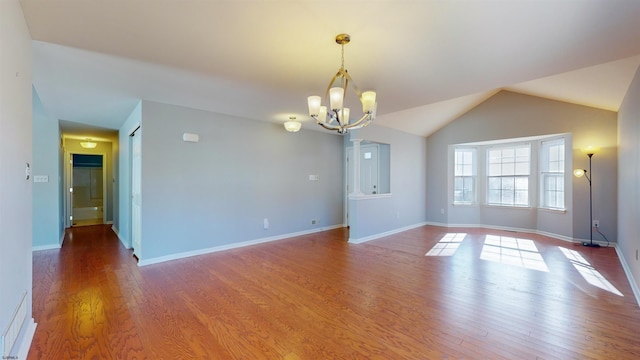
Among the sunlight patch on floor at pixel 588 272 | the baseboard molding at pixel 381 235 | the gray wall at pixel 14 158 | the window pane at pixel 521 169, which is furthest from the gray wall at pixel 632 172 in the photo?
the gray wall at pixel 14 158

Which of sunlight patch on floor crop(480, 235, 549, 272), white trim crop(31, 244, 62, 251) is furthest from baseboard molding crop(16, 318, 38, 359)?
sunlight patch on floor crop(480, 235, 549, 272)

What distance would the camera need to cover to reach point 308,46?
8.04 ft

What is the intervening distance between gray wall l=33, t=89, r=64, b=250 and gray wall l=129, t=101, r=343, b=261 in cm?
264

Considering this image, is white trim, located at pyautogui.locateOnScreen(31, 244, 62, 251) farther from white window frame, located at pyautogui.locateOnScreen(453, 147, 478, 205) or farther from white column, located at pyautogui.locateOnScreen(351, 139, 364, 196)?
white window frame, located at pyautogui.locateOnScreen(453, 147, 478, 205)

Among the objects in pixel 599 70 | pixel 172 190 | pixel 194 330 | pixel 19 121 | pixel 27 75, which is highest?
pixel 599 70

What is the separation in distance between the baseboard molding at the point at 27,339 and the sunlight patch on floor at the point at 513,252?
5232 mm

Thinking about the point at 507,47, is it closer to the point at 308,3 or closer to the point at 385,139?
the point at 308,3

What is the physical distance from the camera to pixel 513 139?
627cm

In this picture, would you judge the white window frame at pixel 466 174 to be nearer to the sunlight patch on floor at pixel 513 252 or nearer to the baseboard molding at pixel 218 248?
the sunlight patch on floor at pixel 513 252

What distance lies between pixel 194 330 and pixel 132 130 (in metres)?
3.89

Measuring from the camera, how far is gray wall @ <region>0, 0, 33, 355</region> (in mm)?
1582

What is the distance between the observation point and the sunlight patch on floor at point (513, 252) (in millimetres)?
4086

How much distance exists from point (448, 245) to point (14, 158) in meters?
5.75

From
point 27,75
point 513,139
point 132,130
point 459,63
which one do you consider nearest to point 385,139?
point 513,139
